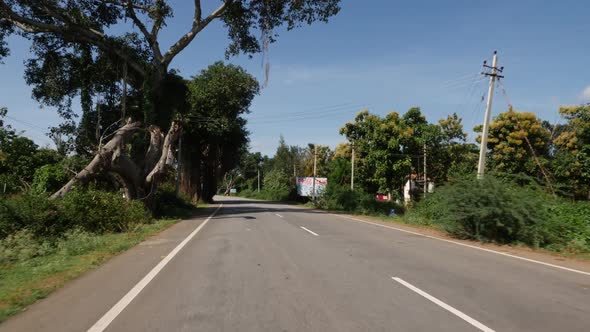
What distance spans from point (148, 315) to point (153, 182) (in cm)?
1821

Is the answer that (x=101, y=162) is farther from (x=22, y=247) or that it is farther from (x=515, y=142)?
(x=515, y=142)

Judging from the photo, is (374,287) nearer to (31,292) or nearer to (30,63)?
(31,292)

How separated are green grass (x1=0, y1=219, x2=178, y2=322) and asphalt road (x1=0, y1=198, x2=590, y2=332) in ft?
0.98

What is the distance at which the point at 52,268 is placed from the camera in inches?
350

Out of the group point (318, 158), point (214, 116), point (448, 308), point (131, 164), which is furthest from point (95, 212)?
point (318, 158)

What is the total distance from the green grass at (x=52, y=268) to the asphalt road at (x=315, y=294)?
0.30m

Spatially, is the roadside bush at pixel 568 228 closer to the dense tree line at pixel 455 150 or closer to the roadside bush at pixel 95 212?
the dense tree line at pixel 455 150

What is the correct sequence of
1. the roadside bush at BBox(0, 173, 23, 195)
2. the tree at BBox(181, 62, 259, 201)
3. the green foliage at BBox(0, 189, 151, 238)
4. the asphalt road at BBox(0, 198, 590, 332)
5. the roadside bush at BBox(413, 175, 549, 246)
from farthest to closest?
1. the tree at BBox(181, 62, 259, 201)
2. the roadside bush at BBox(0, 173, 23, 195)
3. the green foliage at BBox(0, 189, 151, 238)
4. the roadside bush at BBox(413, 175, 549, 246)
5. the asphalt road at BBox(0, 198, 590, 332)

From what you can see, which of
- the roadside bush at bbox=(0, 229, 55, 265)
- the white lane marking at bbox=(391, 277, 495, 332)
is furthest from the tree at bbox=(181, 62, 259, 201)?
the white lane marking at bbox=(391, 277, 495, 332)

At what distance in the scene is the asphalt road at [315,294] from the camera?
17.1ft

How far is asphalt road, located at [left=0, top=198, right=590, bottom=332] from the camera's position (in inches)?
205

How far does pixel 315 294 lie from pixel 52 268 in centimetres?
560

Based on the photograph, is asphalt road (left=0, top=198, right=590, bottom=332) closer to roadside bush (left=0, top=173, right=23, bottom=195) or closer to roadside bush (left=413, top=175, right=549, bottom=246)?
roadside bush (left=413, top=175, right=549, bottom=246)

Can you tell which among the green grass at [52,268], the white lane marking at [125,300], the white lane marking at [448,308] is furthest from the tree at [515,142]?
the white lane marking at [125,300]
